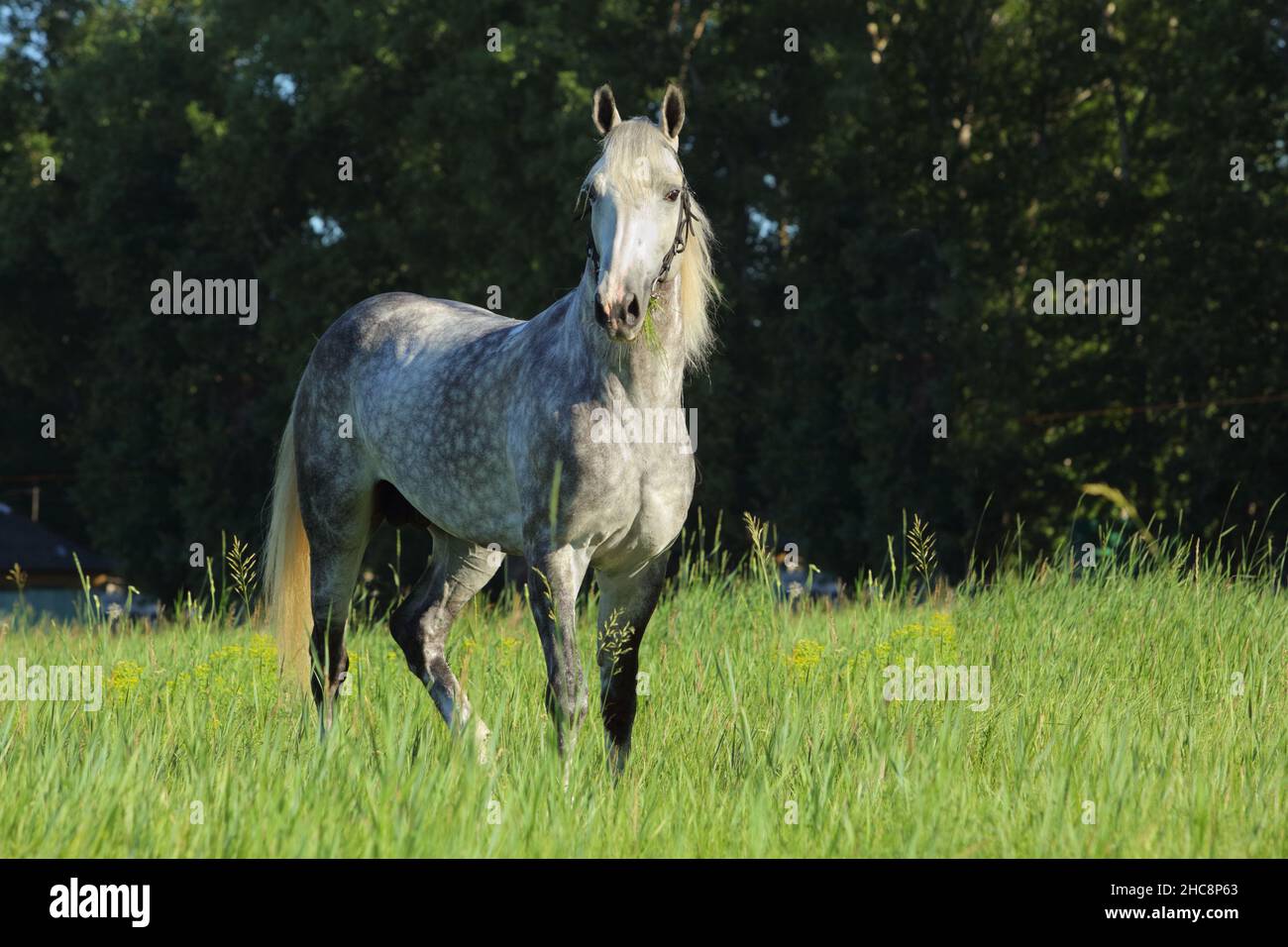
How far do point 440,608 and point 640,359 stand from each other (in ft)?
6.05

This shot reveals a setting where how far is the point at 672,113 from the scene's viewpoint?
5.39m

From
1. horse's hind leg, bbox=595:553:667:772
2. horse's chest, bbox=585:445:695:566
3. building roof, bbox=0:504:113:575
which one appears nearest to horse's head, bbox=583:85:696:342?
horse's chest, bbox=585:445:695:566

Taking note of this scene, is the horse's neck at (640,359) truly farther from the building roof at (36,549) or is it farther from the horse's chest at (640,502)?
the building roof at (36,549)

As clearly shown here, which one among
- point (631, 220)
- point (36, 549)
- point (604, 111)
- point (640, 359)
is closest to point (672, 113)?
point (604, 111)

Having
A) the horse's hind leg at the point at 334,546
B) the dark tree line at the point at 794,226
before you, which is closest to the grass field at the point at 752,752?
the horse's hind leg at the point at 334,546

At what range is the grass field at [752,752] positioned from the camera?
4.05m

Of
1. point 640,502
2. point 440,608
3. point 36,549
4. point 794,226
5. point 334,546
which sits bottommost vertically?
point 36,549

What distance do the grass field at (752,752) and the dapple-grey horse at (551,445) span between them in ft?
0.83

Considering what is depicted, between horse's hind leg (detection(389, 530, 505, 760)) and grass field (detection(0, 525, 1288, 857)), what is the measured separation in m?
0.12

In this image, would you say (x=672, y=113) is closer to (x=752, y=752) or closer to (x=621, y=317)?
(x=621, y=317)

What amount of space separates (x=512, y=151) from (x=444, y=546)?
1927cm

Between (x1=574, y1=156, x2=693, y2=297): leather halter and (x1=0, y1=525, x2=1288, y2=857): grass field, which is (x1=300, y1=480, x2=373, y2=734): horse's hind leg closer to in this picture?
(x1=0, y1=525, x2=1288, y2=857): grass field

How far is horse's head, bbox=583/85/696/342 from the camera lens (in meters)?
4.80
